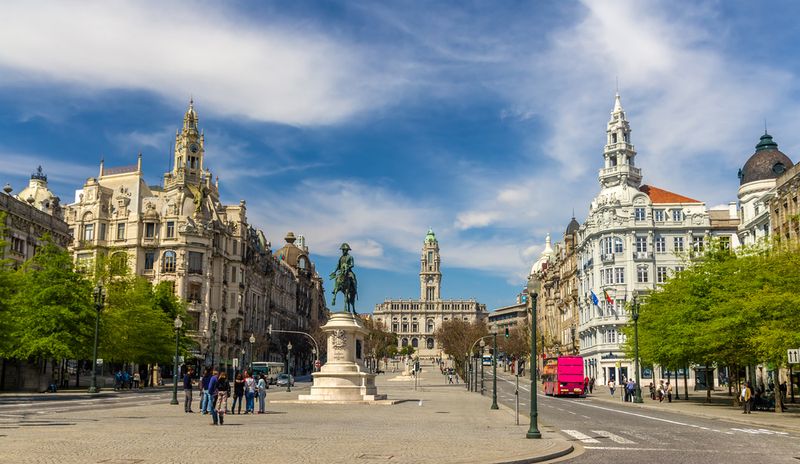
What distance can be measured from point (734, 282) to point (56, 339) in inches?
1681

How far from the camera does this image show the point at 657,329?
57.3 metres

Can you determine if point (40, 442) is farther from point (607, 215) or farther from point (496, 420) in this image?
point (607, 215)

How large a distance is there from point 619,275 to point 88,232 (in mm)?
66593

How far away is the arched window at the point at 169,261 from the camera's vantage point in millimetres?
97250

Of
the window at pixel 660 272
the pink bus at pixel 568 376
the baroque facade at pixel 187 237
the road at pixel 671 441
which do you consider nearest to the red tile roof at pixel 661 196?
the window at pixel 660 272

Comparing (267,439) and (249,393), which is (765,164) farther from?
(267,439)

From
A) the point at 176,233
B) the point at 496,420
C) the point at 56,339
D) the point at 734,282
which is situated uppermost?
the point at 176,233

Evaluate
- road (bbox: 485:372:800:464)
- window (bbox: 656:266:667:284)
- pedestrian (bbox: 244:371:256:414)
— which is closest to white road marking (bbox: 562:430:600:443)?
road (bbox: 485:372:800:464)

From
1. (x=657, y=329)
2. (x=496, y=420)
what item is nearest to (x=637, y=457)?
(x=496, y=420)

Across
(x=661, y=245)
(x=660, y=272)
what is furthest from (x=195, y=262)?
(x=661, y=245)

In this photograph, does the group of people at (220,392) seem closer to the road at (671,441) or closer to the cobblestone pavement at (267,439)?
the cobblestone pavement at (267,439)

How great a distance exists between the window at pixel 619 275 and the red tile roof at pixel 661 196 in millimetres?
10958

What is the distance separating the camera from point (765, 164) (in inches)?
3406

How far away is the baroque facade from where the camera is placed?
9719 centimetres
